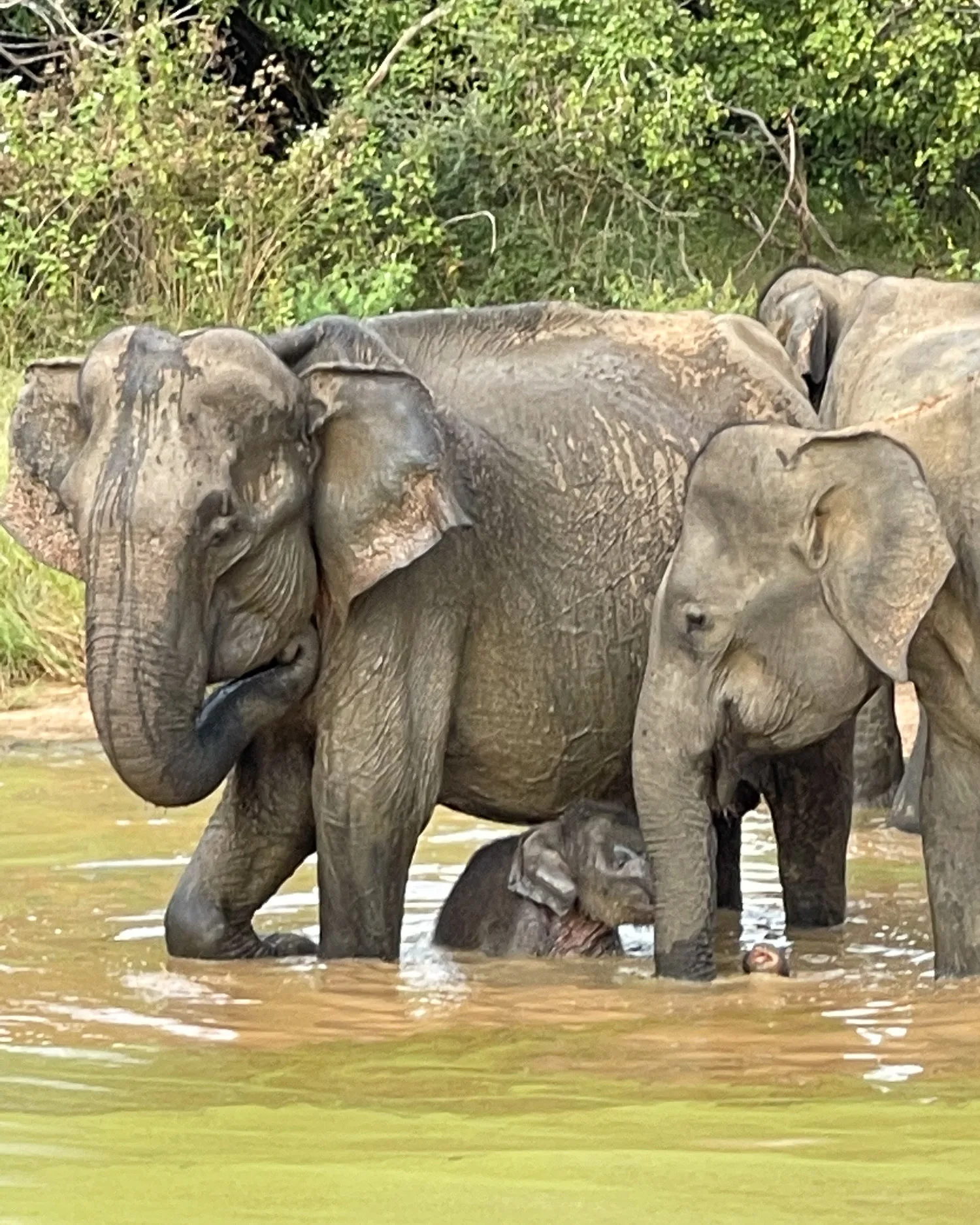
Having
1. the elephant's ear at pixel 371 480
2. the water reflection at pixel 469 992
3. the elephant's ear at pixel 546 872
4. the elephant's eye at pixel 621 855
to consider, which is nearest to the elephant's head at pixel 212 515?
the elephant's ear at pixel 371 480

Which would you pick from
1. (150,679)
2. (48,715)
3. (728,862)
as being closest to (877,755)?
(728,862)

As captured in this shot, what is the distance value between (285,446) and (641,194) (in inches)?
439

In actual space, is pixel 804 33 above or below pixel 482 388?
above

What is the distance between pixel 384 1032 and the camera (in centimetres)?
607

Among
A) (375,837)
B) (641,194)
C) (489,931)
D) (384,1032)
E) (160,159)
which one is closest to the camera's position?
(384,1032)

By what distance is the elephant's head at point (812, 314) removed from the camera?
10555 mm

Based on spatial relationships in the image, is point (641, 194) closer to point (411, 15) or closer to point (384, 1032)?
point (411, 15)

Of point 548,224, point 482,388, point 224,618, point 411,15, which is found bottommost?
point 224,618

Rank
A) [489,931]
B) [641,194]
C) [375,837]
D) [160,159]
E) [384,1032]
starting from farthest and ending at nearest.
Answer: [641,194], [160,159], [489,931], [375,837], [384,1032]

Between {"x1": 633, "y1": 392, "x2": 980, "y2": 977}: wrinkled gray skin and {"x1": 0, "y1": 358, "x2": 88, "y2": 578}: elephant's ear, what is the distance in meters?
1.31

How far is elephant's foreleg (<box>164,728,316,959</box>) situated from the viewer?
267 inches

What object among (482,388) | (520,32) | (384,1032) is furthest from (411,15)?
(384,1032)

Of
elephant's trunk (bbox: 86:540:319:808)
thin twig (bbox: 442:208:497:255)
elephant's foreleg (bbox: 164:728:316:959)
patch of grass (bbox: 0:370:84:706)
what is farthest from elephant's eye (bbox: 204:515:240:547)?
thin twig (bbox: 442:208:497:255)

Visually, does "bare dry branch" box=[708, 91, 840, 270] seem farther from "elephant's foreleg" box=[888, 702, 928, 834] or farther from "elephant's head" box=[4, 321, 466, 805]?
"elephant's head" box=[4, 321, 466, 805]
